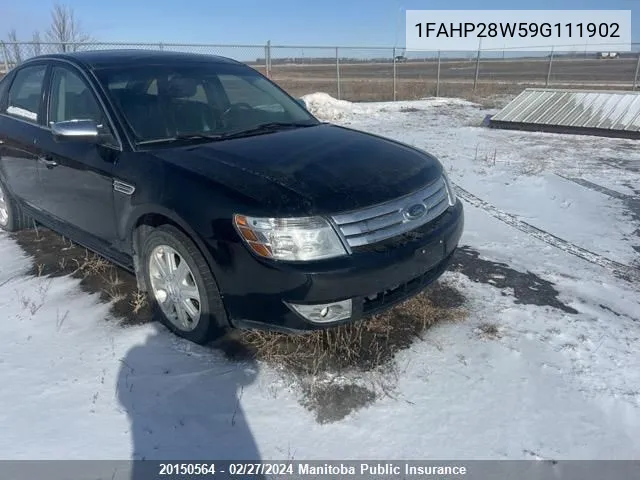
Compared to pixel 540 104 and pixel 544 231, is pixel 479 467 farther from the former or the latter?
pixel 540 104

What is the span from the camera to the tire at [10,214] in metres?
4.62

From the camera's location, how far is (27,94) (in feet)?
13.5

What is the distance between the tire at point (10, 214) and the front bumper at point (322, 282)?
3196 mm

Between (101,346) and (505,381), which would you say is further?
(101,346)

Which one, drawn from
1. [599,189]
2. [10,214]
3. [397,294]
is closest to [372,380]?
[397,294]

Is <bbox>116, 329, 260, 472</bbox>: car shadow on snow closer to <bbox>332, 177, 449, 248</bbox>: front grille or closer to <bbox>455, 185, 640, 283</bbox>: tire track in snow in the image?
<bbox>332, 177, 449, 248</bbox>: front grille

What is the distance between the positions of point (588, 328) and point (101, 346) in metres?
3.05

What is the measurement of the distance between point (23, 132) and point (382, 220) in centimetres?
321

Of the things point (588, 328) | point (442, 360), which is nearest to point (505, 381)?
point (442, 360)

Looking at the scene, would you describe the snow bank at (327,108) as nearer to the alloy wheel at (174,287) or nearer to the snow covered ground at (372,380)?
the snow covered ground at (372,380)

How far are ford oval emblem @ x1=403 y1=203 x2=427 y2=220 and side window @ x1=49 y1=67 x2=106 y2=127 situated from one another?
207 cm

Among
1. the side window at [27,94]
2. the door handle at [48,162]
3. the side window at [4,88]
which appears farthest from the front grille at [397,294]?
the side window at [4,88]

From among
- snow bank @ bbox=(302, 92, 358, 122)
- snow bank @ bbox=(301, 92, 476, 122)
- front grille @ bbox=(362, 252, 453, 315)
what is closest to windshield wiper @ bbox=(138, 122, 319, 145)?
front grille @ bbox=(362, 252, 453, 315)

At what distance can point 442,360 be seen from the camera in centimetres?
279
